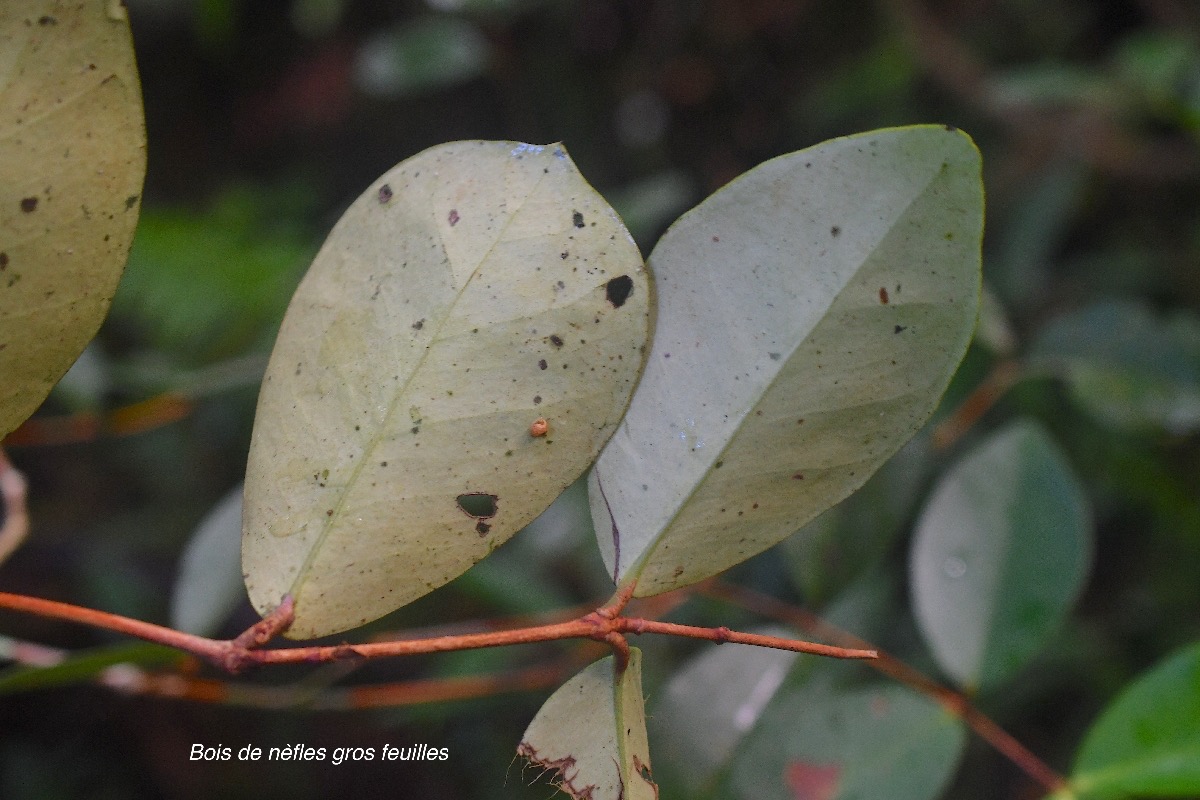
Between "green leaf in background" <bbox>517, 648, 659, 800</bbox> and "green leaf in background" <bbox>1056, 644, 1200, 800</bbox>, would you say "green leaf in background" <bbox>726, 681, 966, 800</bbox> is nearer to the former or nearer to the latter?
"green leaf in background" <bbox>1056, 644, 1200, 800</bbox>

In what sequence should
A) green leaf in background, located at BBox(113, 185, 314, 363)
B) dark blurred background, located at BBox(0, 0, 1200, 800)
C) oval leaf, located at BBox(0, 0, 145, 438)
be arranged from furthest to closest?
1. green leaf in background, located at BBox(113, 185, 314, 363)
2. dark blurred background, located at BBox(0, 0, 1200, 800)
3. oval leaf, located at BBox(0, 0, 145, 438)

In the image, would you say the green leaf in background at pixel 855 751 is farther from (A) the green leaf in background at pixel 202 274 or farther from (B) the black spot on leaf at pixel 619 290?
(A) the green leaf in background at pixel 202 274

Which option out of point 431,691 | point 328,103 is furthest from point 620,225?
point 328,103

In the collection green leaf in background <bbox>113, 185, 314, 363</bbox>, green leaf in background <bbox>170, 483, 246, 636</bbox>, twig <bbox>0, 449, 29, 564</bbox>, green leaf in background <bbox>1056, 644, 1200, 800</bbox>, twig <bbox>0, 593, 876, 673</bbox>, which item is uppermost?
twig <bbox>0, 593, 876, 673</bbox>

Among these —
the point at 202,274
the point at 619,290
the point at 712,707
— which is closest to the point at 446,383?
the point at 619,290

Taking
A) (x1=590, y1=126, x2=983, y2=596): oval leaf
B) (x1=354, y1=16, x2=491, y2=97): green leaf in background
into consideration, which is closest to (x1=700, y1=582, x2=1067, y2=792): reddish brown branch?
(x1=590, y1=126, x2=983, y2=596): oval leaf

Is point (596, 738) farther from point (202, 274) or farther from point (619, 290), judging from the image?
point (202, 274)

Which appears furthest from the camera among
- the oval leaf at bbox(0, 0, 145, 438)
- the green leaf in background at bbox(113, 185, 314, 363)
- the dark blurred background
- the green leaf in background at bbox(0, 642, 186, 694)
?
the green leaf in background at bbox(113, 185, 314, 363)

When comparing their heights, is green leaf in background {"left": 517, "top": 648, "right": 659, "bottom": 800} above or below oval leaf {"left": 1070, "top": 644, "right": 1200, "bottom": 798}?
→ above
